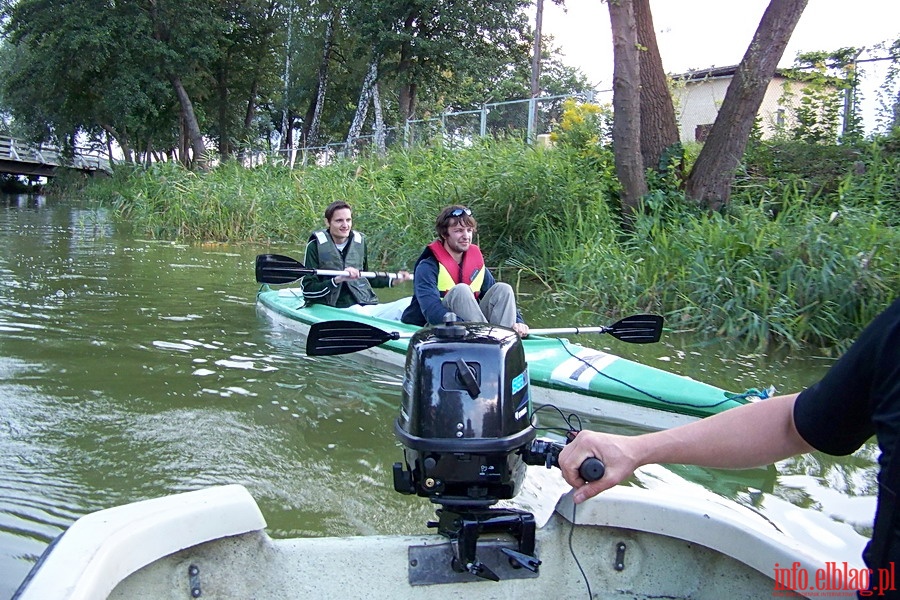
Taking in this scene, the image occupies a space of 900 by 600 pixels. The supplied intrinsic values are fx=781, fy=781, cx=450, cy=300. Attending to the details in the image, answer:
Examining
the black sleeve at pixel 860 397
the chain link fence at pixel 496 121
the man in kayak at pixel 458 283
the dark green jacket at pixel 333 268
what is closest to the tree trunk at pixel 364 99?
the chain link fence at pixel 496 121

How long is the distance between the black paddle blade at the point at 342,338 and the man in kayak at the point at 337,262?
3048mm

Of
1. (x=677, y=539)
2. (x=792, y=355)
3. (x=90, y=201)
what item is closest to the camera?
(x=677, y=539)

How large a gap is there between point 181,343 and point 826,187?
24.0 ft

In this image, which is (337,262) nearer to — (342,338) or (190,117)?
(342,338)

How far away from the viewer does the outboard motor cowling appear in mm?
1914

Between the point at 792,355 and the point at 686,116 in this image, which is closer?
the point at 792,355

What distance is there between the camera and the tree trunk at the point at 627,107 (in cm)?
870

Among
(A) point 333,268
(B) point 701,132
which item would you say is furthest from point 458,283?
(B) point 701,132

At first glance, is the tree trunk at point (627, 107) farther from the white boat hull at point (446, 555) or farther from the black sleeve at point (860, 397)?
the black sleeve at point (860, 397)

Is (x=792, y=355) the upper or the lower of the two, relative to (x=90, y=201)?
lower

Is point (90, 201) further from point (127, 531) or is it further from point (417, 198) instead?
point (127, 531)

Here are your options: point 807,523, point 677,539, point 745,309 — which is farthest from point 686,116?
point 677,539

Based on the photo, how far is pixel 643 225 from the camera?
8.03 m

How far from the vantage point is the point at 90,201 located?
27859mm
